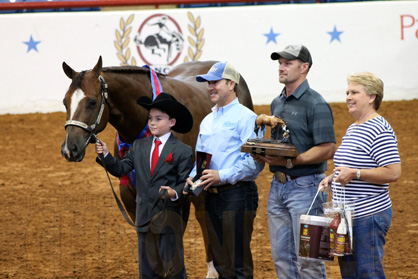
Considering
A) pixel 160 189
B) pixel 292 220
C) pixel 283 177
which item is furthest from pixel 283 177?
pixel 160 189

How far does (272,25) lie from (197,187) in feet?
25.0

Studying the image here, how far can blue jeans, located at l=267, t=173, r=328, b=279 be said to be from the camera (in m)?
3.62

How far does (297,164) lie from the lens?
3617mm

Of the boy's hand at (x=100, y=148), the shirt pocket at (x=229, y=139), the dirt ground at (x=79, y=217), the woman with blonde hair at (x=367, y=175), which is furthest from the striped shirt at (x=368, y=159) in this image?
the dirt ground at (x=79, y=217)

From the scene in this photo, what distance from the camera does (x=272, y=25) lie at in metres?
10.8

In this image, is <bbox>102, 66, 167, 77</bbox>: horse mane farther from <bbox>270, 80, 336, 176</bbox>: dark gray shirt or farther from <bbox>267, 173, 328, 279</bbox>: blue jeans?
<bbox>267, 173, 328, 279</bbox>: blue jeans

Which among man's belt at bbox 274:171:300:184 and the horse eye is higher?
the horse eye

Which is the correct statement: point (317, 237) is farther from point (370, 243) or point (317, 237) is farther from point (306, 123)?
point (306, 123)

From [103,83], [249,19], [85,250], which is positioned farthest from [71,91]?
[249,19]

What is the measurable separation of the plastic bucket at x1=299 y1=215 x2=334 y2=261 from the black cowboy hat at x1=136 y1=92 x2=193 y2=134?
1134 mm

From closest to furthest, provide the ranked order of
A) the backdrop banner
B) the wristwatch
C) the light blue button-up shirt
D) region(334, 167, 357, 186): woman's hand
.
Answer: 1. region(334, 167, 357, 186): woman's hand
2. the wristwatch
3. the light blue button-up shirt
4. the backdrop banner

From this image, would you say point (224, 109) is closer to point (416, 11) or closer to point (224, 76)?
point (224, 76)

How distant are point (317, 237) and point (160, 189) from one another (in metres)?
1.07

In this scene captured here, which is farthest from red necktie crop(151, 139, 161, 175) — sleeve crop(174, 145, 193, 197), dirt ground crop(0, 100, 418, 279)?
dirt ground crop(0, 100, 418, 279)
